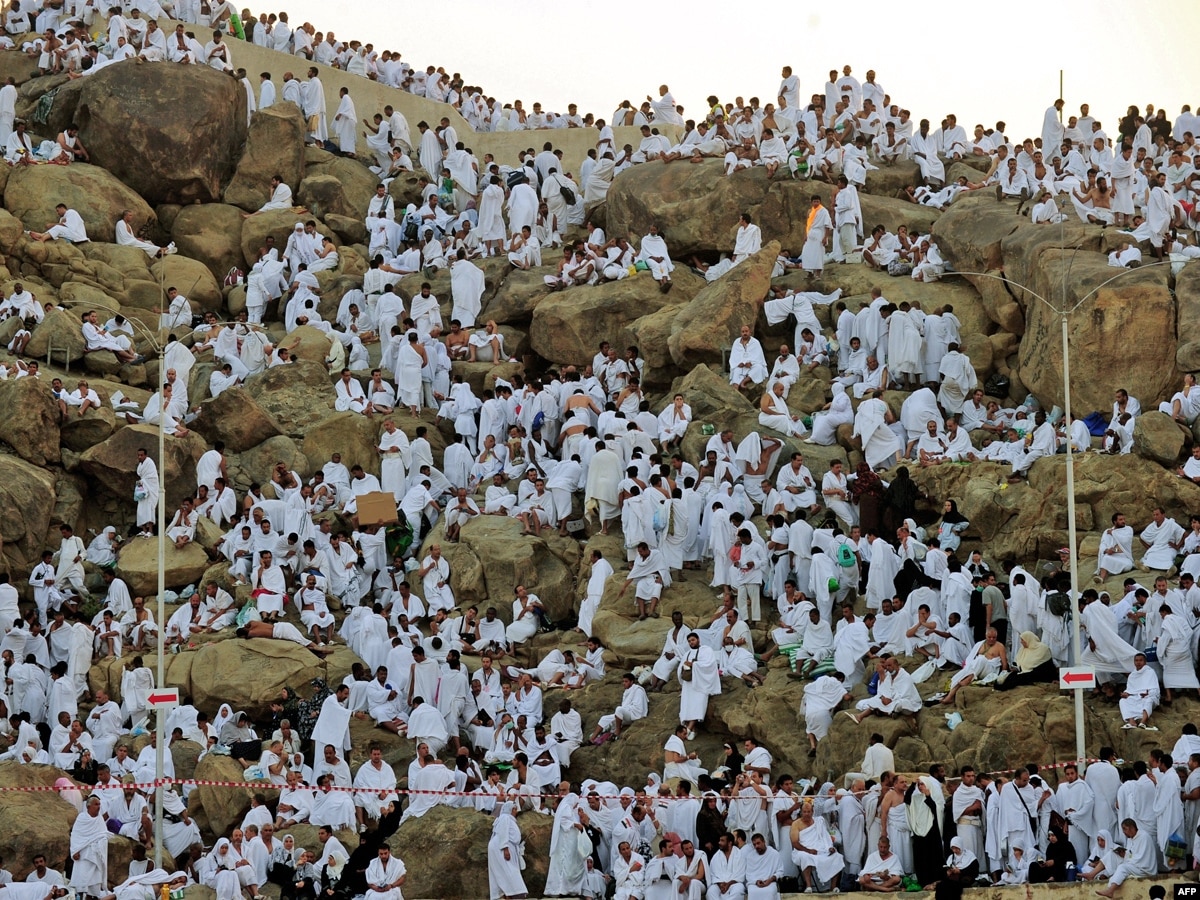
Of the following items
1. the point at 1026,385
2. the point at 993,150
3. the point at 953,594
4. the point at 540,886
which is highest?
the point at 993,150

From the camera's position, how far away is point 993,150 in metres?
38.8

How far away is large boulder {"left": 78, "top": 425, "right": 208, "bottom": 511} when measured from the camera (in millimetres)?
31000

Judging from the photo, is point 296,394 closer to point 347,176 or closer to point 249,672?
point 249,672

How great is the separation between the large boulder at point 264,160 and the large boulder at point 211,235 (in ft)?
1.91

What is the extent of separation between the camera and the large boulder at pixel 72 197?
37594mm

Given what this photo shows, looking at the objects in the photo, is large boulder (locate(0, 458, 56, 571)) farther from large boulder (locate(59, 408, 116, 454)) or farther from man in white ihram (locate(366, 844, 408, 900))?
man in white ihram (locate(366, 844, 408, 900))

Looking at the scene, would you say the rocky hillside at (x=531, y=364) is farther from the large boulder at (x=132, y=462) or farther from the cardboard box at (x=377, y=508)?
the cardboard box at (x=377, y=508)

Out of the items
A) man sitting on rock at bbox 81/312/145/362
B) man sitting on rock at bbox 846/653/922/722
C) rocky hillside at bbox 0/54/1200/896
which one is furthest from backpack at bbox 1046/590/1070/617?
man sitting on rock at bbox 81/312/145/362

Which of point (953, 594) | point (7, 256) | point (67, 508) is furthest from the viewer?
point (7, 256)

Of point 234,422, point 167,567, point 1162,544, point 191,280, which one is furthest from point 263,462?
point 1162,544

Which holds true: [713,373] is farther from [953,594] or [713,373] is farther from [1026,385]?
[953,594]

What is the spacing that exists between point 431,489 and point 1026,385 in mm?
9907

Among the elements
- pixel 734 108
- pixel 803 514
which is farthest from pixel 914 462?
pixel 734 108

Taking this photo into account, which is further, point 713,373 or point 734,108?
point 734,108
